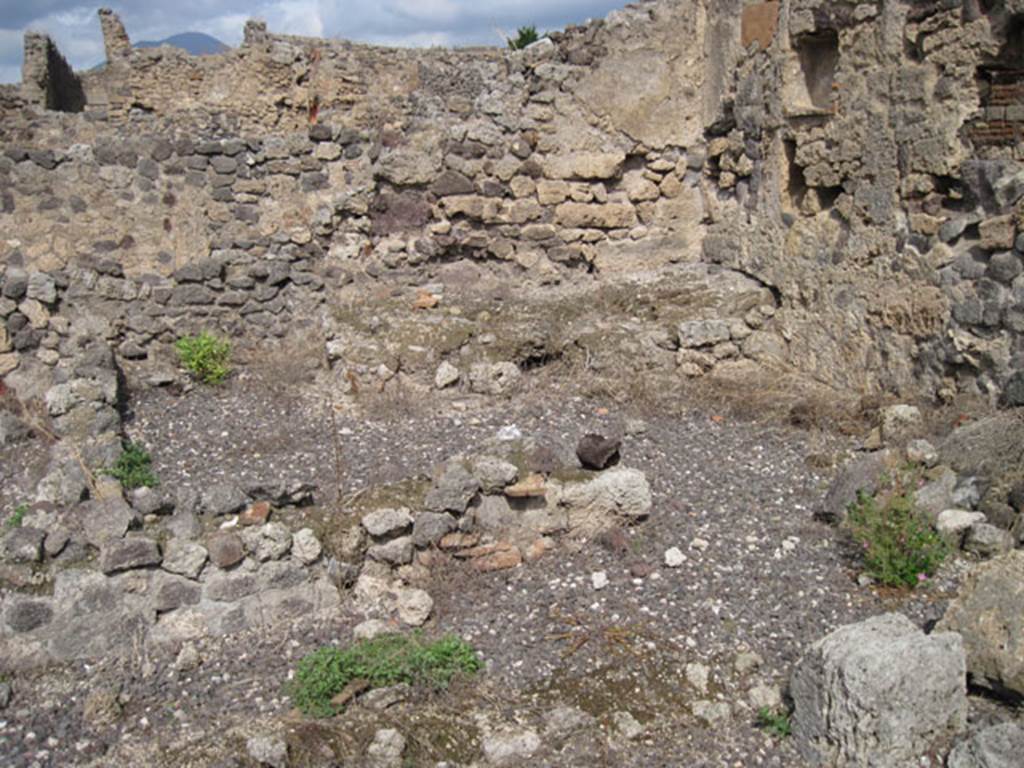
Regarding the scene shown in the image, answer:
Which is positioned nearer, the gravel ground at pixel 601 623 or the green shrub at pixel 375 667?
the gravel ground at pixel 601 623

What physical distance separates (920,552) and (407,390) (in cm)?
388

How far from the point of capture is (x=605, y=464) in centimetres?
507

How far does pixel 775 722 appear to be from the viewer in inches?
136

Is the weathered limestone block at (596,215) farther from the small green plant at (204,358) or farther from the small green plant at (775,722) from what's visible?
the small green plant at (775,722)

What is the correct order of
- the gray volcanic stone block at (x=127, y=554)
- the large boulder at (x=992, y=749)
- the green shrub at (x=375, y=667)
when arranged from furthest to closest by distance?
the gray volcanic stone block at (x=127, y=554), the green shrub at (x=375, y=667), the large boulder at (x=992, y=749)

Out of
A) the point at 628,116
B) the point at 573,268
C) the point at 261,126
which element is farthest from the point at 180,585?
the point at 261,126

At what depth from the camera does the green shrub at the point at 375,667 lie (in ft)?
12.0

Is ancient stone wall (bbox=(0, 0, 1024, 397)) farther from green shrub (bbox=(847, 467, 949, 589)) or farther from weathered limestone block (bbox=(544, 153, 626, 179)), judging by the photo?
green shrub (bbox=(847, 467, 949, 589))

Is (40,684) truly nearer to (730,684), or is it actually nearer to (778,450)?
(730,684)

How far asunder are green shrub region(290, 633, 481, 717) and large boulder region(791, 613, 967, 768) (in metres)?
1.45

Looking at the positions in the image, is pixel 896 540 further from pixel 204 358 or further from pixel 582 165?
pixel 204 358

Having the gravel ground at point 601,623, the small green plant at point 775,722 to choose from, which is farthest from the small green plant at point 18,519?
the small green plant at point 775,722

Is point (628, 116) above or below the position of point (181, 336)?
above

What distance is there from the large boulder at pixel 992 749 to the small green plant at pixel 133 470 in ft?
15.0
